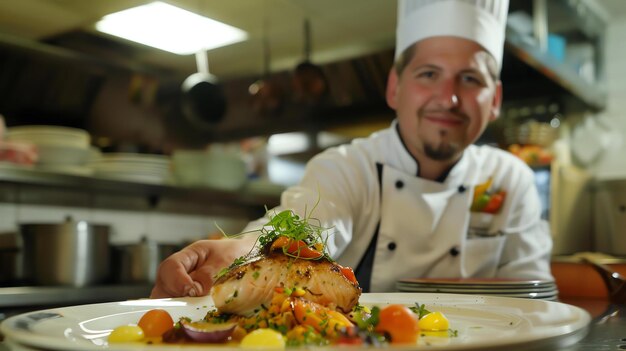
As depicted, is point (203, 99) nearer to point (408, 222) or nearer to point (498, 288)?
point (408, 222)

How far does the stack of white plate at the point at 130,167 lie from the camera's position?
13.6 feet

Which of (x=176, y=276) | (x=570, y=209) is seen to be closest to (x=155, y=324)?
(x=176, y=276)

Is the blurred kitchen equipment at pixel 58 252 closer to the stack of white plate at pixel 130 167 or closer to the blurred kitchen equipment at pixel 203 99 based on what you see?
the stack of white plate at pixel 130 167

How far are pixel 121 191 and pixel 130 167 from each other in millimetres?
206

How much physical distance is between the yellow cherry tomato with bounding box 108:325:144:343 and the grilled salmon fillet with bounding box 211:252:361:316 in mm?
238

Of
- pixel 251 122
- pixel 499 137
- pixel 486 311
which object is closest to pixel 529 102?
pixel 499 137

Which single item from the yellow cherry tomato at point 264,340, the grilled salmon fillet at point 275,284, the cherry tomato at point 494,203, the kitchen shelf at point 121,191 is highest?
the kitchen shelf at point 121,191

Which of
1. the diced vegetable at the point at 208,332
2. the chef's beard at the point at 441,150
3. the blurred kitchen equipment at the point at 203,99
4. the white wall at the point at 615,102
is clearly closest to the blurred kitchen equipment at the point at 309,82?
→ the blurred kitchen equipment at the point at 203,99

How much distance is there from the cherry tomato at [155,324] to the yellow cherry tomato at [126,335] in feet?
0.13

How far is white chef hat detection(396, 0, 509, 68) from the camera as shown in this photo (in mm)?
2355

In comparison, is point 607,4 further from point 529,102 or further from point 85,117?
point 85,117

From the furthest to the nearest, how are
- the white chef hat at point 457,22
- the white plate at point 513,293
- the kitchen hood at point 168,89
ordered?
the kitchen hood at point 168,89
the white chef hat at point 457,22
the white plate at point 513,293

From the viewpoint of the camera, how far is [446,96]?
2.23 metres

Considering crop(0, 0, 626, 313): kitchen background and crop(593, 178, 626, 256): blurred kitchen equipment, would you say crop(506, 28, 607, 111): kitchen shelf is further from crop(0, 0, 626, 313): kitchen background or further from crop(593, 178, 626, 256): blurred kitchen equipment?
crop(593, 178, 626, 256): blurred kitchen equipment
